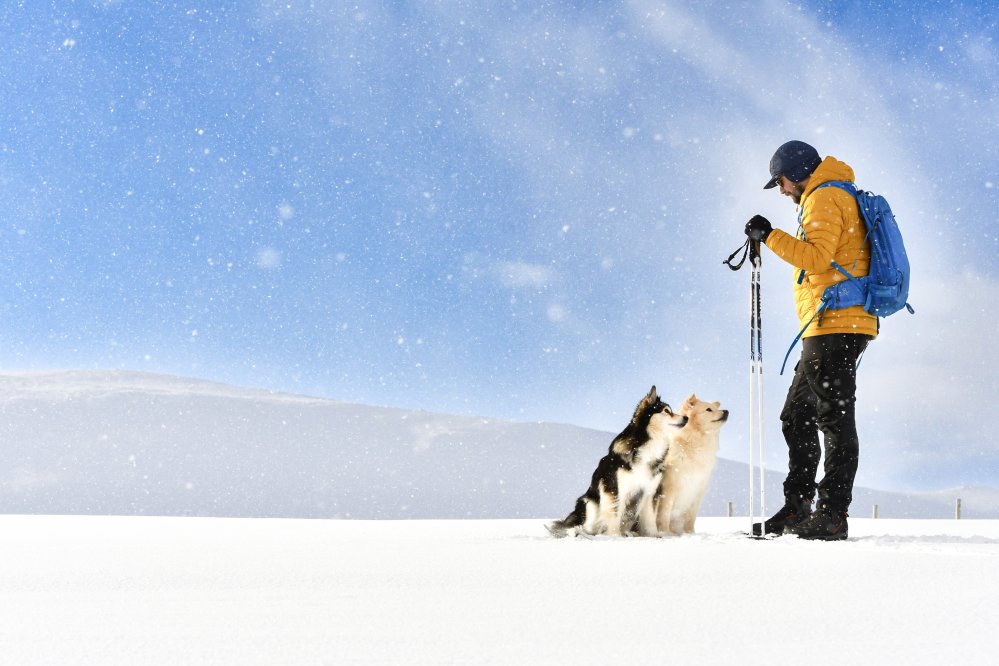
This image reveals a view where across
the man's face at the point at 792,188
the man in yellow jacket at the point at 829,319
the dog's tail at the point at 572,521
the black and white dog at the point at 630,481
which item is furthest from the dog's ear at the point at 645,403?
the man's face at the point at 792,188

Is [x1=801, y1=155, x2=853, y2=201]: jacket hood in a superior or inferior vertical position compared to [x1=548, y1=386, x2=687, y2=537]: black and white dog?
superior

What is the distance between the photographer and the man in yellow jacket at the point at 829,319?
4.34m

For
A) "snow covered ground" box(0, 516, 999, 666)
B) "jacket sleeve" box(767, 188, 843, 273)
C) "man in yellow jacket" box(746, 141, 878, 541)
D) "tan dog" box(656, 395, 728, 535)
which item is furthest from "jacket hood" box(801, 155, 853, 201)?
"snow covered ground" box(0, 516, 999, 666)

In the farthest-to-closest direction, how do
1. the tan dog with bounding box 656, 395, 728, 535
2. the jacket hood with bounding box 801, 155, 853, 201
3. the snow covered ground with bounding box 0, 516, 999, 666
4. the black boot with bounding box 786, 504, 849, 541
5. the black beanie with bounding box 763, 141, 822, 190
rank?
the tan dog with bounding box 656, 395, 728, 535
the black beanie with bounding box 763, 141, 822, 190
the jacket hood with bounding box 801, 155, 853, 201
the black boot with bounding box 786, 504, 849, 541
the snow covered ground with bounding box 0, 516, 999, 666

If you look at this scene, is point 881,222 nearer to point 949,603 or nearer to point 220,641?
point 949,603

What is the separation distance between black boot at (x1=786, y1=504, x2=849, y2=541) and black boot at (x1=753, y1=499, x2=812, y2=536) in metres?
0.34

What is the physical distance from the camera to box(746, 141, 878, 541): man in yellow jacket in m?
4.34

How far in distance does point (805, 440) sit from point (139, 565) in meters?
3.57

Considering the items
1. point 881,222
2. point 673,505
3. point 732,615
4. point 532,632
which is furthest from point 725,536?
point 532,632

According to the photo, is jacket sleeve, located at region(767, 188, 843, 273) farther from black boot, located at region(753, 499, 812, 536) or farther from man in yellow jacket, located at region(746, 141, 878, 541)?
black boot, located at region(753, 499, 812, 536)

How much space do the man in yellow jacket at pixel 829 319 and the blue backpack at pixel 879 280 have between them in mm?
42

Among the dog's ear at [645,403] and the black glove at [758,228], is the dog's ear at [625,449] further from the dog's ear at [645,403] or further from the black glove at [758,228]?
the black glove at [758,228]

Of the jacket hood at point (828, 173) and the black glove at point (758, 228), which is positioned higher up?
the jacket hood at point (828, 173)

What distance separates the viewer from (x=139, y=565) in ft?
11.5
